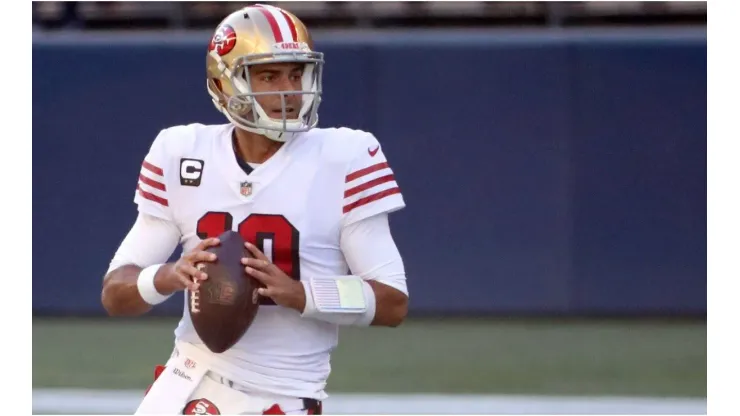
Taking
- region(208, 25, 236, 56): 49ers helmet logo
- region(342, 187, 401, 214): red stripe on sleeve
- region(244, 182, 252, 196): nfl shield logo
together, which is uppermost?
region(208, 25, 236, 56): 49ers helmet logo

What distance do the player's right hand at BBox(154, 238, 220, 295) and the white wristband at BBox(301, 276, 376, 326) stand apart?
8.4 inches

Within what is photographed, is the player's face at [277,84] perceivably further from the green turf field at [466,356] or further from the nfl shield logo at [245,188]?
the green turf field at [466,356]

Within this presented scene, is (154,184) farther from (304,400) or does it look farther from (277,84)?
(304,400)

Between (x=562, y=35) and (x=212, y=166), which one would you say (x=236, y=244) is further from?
(x=562, y=35)

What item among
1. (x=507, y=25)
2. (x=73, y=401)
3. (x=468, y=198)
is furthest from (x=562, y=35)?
(x=73, y=401)

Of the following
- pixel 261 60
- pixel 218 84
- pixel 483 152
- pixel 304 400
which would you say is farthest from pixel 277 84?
pixel 483 152

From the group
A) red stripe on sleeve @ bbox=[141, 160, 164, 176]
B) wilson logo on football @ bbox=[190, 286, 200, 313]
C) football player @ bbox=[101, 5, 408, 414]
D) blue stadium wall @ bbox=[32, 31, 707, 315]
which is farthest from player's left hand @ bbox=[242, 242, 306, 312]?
blue stadium wall @ bbox=[32, 31, 707, 315]

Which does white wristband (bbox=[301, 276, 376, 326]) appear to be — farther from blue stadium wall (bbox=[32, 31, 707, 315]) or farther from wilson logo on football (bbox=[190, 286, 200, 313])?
blue stadium wall (bbox=[32, 31, 707, 315])

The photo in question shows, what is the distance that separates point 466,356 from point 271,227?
4309 millimetres

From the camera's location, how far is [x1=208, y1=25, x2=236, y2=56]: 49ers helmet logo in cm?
296

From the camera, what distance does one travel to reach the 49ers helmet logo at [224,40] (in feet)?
9.73

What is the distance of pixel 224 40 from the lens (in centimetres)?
298

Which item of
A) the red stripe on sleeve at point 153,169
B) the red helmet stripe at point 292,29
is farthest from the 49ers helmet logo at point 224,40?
the red stripe on sleeve at point 153,169

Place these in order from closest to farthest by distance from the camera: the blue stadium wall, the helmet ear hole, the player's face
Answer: the player's face, the helmet ear hole, the blue stadium wall
